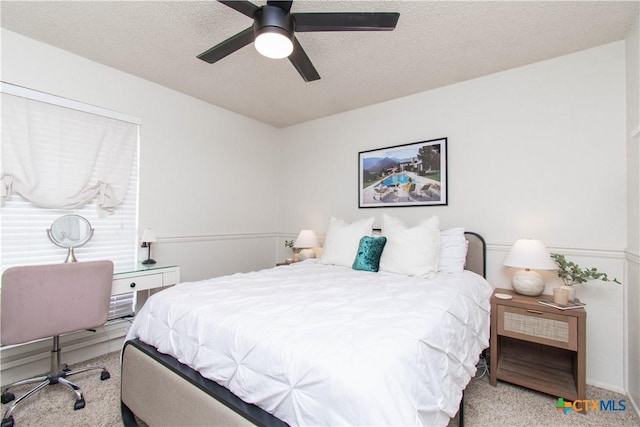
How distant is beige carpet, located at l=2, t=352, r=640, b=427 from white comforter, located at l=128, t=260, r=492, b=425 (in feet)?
1.32

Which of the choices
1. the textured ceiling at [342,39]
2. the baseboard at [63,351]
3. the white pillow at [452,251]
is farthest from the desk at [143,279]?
the white pillow at [452,251]

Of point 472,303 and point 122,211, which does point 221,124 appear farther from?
point 472,303

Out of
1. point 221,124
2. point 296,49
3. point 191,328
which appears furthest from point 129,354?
point 221,124

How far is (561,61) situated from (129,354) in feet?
12.2

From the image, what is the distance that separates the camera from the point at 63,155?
244 centimetres

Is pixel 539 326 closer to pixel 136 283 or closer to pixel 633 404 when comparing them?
pixel 633 404

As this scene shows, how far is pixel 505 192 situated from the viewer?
2607 millimetres

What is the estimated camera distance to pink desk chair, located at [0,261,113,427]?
1775 mm

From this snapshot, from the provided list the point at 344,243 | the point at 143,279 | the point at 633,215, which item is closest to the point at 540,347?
the point at 633,215

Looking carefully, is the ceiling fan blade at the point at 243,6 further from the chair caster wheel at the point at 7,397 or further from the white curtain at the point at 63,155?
the chair caster wheel at the point at 7,397

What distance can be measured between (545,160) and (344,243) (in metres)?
1.81

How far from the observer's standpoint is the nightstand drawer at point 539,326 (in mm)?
1946

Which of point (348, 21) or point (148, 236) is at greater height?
point (348, 21)

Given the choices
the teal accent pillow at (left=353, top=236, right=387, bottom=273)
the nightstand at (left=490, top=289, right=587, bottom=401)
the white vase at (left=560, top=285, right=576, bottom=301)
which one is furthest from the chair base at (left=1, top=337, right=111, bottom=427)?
the white vase at (left=560, top=285, right=576, bottom=301)
